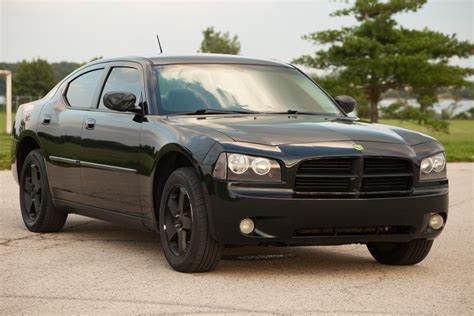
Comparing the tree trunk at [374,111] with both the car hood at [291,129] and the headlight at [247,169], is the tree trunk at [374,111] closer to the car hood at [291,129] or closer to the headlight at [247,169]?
the car hood at [291,129]

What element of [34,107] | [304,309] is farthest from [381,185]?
[34,107]

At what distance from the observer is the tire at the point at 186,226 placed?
7.35 m

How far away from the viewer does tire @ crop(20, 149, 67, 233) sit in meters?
10.0

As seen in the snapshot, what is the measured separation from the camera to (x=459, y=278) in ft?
25.0

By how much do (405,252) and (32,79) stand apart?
105m

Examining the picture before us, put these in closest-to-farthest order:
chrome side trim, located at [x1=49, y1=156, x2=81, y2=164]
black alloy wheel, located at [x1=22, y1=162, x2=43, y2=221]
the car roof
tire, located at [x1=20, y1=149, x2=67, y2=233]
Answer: the car roof < chrome side trim, located at [x1=49, y1=156, x2=81, y2=164] < tire, located at [x1=20, y1=149, x2=67, y2=233] < black alloy wheel, located at [x1=22, y1=162, x2=43, y2=221]

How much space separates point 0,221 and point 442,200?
508cm

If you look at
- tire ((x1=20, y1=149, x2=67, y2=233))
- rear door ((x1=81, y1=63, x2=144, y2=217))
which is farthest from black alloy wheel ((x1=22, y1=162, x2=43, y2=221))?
rear door ((x1=81, y1=63, x2=144, y2=217))

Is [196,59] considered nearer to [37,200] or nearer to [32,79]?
[37,200]

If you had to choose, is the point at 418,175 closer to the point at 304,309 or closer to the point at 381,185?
the point at 381,185

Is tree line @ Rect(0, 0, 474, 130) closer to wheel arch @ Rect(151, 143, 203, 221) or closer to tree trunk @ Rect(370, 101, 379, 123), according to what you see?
tree trunk @ Rect(370, 101, 379, 123)

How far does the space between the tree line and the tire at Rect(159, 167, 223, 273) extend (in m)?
39.9

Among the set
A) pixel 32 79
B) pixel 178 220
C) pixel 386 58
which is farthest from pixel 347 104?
pixel 32 79

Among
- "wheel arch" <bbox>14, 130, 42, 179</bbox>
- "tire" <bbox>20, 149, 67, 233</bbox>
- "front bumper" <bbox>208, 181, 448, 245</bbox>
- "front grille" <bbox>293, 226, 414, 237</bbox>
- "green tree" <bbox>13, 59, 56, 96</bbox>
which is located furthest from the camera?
"green tree" <bbox>13, 59, 56, 96</bbox>
